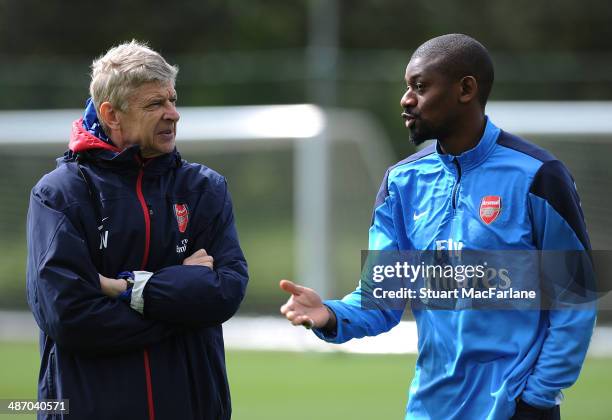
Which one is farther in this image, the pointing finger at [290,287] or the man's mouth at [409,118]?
the man's mouth at [409,118]

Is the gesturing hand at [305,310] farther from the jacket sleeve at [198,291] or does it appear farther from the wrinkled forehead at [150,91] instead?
the wrinkled forehead at [150,91]

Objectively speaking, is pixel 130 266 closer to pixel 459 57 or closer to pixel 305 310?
pixel 305 310

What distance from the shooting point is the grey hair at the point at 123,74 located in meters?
3.89

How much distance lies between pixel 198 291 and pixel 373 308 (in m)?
0.68

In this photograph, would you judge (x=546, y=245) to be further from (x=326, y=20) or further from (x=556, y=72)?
(x=326, y=20)

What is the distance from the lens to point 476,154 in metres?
3.89

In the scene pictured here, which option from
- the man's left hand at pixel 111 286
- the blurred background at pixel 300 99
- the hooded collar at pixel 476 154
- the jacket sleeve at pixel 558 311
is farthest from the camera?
the blurred background at pixel 300 99

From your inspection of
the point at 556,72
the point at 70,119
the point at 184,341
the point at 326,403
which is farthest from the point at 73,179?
the point at 556,72

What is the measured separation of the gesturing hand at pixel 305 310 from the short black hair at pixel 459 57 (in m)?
0.94

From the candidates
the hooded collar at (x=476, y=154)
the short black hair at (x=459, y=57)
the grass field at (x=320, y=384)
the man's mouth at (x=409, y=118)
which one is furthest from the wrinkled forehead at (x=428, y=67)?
the grass field at (x=320, y=384)

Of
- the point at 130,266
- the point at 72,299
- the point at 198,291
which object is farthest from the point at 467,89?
the point at 72,299

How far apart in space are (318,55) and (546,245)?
1424 cm

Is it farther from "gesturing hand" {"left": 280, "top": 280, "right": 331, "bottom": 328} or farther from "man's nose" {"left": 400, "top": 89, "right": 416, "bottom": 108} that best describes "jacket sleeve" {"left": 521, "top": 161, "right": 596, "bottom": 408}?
"gesturing hand" {"left": 280, "top": 280, "right": 331, "bottom": 328}

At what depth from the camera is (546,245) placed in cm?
372
